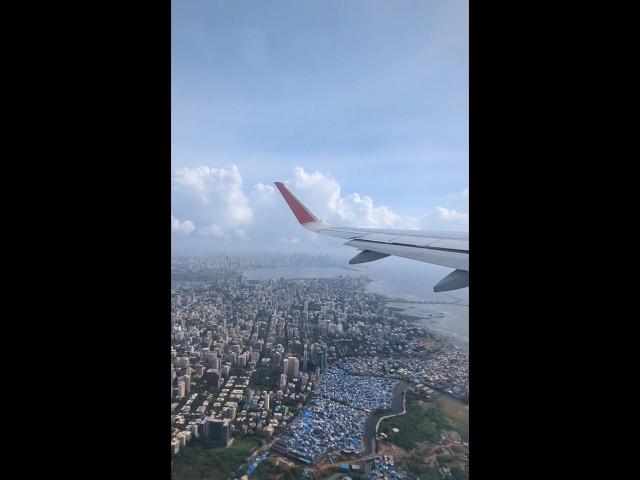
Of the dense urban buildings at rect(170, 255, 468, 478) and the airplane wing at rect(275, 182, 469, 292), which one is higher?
the airplane wing at rect(275, 182, 469, 292)

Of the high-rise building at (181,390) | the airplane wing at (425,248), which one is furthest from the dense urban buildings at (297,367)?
the airplane wing at (425,248)

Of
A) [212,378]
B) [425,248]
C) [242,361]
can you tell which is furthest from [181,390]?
[425,248]

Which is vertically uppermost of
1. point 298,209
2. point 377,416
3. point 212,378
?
point 298,209

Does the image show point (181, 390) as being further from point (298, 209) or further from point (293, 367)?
point (298, 209)

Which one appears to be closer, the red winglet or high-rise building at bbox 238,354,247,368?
high-rise building at bbox 238,354,247,368

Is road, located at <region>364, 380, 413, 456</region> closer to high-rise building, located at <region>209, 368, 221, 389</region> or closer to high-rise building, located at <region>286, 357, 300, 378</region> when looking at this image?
high-rise building, located at <region>286, 357, 300, 378</region>

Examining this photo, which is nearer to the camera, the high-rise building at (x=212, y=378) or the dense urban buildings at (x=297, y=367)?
the dense urban buildings at (x=297, y=367)

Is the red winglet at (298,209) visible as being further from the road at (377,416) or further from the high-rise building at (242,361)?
the road at (377,416)

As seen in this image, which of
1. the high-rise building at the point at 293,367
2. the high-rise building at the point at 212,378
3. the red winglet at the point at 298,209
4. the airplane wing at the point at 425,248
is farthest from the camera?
the red winglet at the point at 298,209

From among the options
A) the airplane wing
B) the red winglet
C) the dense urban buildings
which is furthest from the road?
the red winglet

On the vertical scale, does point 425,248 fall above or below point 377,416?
above
